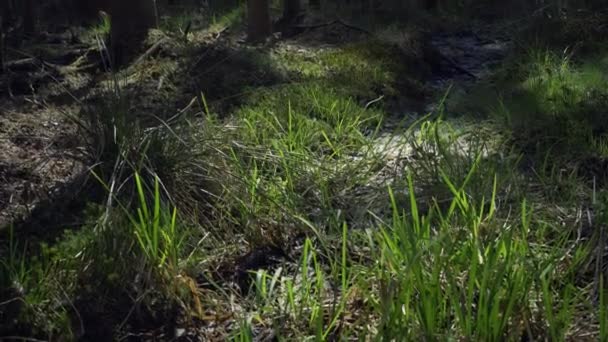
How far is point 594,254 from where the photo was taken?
3.25 m

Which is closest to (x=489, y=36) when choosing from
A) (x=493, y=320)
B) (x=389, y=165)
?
(x=389, y=165)

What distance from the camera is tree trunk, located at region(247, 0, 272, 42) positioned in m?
9.28

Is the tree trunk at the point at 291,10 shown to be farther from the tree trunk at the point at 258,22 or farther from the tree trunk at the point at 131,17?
the tree trunk at the point at 131,17

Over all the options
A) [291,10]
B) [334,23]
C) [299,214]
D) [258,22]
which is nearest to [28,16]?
[291,10]

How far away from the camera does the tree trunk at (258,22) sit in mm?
9281

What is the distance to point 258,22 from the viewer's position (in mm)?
9305

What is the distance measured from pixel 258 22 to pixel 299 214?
5.73m

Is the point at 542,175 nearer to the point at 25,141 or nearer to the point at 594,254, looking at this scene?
the point at 594,254

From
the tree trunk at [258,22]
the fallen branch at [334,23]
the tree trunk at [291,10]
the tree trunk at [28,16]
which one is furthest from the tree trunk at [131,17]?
the tree trunk at [291,10]

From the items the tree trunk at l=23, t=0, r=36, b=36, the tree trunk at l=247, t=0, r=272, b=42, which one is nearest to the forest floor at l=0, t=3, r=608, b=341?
the tree trunk at l=247, t=0, r=272, b=42

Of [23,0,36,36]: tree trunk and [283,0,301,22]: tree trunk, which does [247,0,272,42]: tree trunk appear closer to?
[283,0,301,22]: tree trunk

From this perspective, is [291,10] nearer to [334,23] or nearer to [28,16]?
[334,23]

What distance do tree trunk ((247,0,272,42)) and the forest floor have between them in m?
2.35

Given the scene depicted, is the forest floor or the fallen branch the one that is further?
the fallen branch
